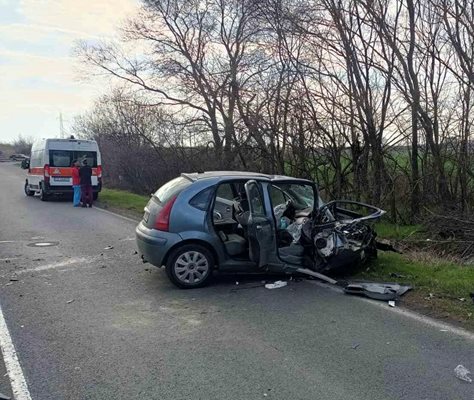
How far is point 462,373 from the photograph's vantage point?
3.85 meters

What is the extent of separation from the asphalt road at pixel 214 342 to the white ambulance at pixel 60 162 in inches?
470

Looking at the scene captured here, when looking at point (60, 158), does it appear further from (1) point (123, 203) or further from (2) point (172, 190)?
(2) point (172, 190)

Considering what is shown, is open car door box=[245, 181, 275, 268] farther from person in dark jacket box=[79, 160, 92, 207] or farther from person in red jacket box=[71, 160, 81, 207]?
person in red jacket box=[71, 160, 81, 207]

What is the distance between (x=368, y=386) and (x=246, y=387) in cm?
93

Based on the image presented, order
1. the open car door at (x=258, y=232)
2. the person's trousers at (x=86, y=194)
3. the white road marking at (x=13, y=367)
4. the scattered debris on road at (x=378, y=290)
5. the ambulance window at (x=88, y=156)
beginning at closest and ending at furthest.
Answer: the white road marking at (x=13, y=367)
the scattered debris on road at (x=378, y=290)
the open car door at (x=258, y=232)
the person's trousers at (x=86, y=194)
the ambulance window at (x=88, y=156)

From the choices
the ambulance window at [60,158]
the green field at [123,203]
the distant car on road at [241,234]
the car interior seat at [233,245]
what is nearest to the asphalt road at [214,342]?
the distant car on road at [241,234]

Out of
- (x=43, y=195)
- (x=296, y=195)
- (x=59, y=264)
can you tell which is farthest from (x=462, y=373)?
(x=43, y=195)

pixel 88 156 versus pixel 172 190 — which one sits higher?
pixel 88 156

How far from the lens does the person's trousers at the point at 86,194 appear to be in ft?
56.3


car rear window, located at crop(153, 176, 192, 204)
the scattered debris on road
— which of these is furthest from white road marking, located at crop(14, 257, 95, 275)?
the scattered debris on road

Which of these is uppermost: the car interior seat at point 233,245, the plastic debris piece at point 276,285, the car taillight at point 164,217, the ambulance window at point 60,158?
the ambulance window at point 60,158

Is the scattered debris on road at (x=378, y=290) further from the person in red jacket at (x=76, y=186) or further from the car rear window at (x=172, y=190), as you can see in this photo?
the person in red jacket at (x=76, y=186)

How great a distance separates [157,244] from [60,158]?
44.9 feet

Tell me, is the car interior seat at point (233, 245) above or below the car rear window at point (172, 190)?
below
